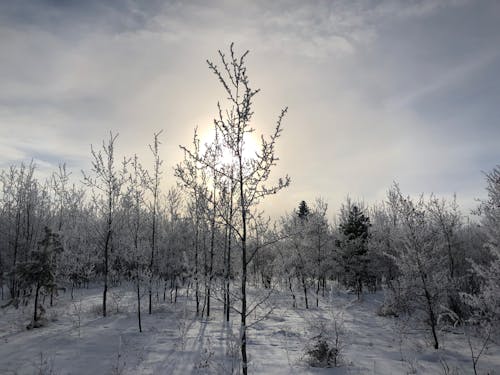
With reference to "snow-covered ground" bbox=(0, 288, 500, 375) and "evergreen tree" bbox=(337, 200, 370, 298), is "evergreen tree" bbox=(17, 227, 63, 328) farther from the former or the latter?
"evergreen tree" bbox=(337, 200, 370, 298)

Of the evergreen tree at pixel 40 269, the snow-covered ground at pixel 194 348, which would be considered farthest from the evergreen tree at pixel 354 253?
the evergreen tree at pixel 40 269

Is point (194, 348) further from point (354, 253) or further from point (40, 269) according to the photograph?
point (354, 253)

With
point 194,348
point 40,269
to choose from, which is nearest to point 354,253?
point 194,348

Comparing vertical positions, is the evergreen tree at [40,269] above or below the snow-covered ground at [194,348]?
above

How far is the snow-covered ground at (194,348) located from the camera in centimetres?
830

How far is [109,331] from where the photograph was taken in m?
12.3

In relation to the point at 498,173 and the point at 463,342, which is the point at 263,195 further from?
the point at 463,342

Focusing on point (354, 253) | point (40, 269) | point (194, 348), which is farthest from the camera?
point (354, 253)

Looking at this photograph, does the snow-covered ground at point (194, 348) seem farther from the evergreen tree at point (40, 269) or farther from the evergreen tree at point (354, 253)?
the evergreen tree at point (354, 253)

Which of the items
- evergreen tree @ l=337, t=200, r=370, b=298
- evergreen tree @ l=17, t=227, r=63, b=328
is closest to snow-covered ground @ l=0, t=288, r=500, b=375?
evergreen tree @ l=17, t=227, r=63, b=328

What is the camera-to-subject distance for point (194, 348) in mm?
10406

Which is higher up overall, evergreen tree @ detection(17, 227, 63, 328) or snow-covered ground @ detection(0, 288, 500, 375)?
evergreen tree @ detection(17, 227, 63, 328)

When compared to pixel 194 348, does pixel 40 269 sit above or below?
above

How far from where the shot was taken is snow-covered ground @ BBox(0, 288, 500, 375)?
8.30 m
